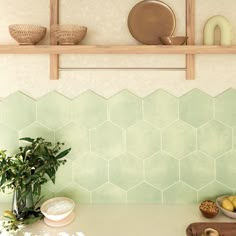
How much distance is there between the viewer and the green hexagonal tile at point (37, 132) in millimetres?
1619

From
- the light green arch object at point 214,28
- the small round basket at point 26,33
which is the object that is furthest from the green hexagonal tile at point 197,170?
the small round basket at point 26,33

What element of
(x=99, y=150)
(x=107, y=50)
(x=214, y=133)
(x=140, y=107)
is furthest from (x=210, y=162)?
(x=107, y=50)

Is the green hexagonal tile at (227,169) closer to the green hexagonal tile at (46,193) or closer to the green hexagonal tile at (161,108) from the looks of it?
the green hexagonal tile at (161,108)

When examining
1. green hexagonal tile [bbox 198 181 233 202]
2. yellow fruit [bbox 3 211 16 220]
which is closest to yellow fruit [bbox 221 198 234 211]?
green hexagonal tile [bbox 198 181 233 202]

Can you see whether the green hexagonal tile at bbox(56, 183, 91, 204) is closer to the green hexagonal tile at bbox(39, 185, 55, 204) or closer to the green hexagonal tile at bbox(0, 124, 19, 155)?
the green hexagonal tile at bbox(39, 185, 55, 204)

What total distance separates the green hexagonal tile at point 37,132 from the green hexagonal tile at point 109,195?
0.37 meters

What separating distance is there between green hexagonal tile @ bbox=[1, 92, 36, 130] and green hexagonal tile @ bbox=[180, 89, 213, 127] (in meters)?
0.79

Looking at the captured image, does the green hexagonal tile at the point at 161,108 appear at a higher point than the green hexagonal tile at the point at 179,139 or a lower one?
higher

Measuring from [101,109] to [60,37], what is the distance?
421 millimetres

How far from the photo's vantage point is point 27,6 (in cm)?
156

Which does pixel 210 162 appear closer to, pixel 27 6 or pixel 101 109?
pixel 101 109

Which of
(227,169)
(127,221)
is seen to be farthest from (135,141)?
(227,169)

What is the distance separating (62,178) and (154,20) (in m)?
0.95

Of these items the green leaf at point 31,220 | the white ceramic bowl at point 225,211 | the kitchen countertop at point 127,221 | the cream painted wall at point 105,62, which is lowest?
the kitchen countertop at point 127,221
